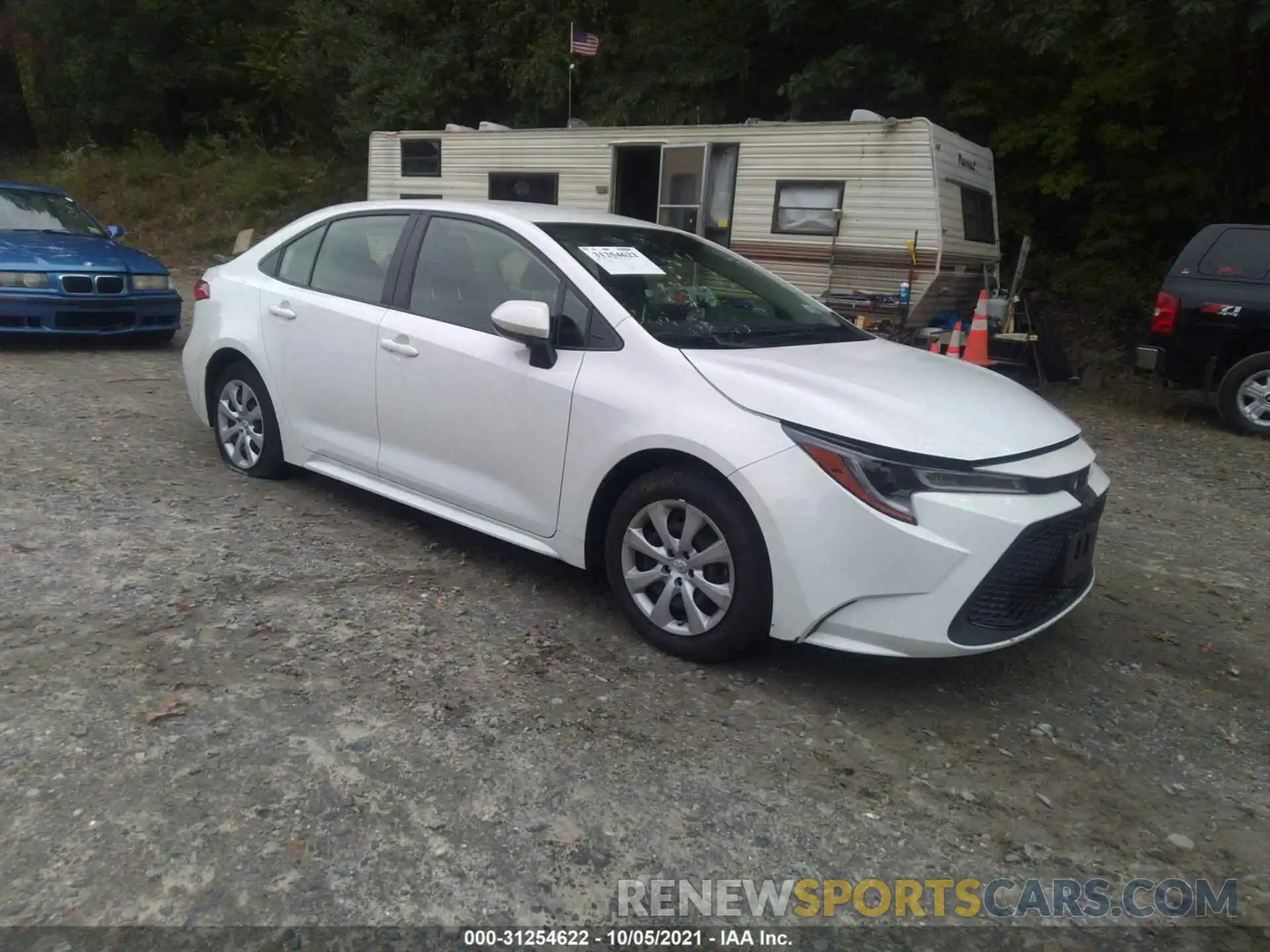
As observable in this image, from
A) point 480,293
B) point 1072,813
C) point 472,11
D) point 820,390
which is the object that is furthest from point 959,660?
point 472,11

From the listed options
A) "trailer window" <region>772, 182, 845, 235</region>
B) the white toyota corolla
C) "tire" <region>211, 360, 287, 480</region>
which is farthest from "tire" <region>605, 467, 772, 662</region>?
"trailer window" <region>772, 182, 845, 235</region>

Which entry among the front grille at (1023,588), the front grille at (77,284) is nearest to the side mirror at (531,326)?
the front grille at (1023,588)

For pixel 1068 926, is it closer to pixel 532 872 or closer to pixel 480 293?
pixel 532 872

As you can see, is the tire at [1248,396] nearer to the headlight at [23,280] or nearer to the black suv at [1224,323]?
the black suv at [1224,323]

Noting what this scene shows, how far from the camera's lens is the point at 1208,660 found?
13.1 feet

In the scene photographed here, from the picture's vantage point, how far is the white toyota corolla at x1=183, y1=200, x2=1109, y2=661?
10.5ft

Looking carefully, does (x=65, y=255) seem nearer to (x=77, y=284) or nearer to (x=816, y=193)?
(x=77, y=284)

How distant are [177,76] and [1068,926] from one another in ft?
100

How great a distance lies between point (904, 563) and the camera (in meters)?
3.15

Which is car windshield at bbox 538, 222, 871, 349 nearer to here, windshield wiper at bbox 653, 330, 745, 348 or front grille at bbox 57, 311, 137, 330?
windshield wiper at bbox 653, 330, 745, 348

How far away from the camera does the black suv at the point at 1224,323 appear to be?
8.32m

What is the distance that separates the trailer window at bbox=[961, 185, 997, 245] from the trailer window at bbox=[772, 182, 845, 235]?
136 cm

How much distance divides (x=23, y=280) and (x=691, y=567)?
289 inches

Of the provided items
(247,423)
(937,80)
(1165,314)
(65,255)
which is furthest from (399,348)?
(937,80)
